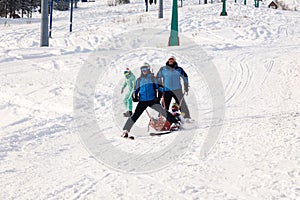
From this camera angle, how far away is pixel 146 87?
778 centimetres

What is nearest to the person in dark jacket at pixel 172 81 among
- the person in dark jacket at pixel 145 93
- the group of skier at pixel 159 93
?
the group of skier at pixel 159 93

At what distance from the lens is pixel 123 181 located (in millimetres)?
5352

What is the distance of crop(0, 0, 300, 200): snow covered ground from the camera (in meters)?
5.25

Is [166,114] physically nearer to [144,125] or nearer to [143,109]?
[143,109]

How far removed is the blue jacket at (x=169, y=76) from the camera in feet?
27.8

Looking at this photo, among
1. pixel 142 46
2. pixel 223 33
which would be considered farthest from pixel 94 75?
pixel 223 33

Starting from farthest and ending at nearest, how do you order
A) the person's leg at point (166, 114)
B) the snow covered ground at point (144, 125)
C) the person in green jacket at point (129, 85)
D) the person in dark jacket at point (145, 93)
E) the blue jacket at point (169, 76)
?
the person in green jacket at point (129, 85) < the blue jacket at point (169, 76) < the person's leg at point (166, 114) < the person in dark jacket at point (145, 93) < the snow covered ground at point (144, 125)

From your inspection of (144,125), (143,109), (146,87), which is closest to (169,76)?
(146,87)

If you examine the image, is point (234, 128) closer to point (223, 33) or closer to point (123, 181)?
point (123, 181)

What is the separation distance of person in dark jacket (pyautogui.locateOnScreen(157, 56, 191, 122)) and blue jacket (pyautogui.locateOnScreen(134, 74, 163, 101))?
619 millimetres

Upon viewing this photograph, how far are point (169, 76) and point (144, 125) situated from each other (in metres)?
1.25

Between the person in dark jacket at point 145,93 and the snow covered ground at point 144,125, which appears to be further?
the person in dark jacket at point 145,93

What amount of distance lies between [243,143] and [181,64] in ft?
23.3

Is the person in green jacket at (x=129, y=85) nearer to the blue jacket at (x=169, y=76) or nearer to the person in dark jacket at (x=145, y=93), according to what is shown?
the blue jacket at (x=169, y=76)
